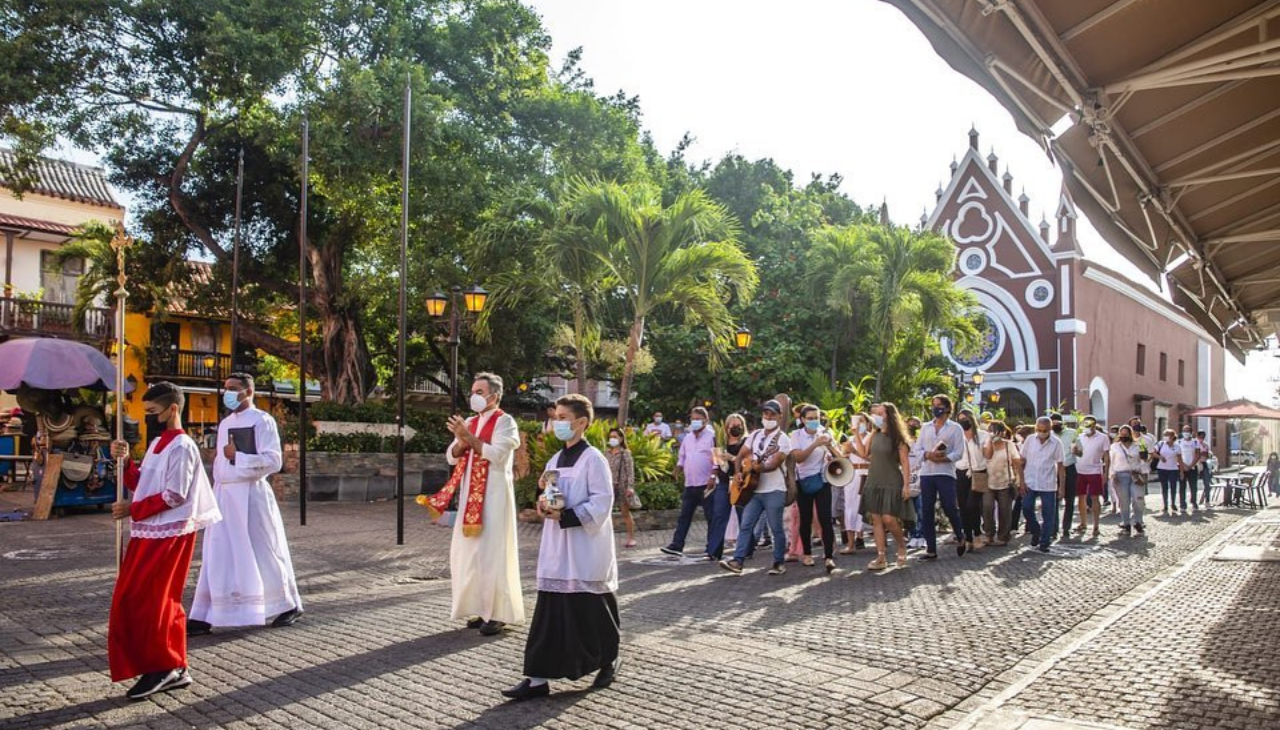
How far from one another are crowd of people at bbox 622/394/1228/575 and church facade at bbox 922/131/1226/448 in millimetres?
20363

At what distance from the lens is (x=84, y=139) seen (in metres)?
19.5

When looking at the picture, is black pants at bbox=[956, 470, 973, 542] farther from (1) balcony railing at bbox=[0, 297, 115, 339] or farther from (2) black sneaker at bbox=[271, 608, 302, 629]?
(1) balcony railing at bbox=[0, 297, 115, 339]

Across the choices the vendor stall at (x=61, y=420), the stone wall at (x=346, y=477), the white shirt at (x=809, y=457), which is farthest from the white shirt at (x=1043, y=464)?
the vendor stall at (x=61, y=420)

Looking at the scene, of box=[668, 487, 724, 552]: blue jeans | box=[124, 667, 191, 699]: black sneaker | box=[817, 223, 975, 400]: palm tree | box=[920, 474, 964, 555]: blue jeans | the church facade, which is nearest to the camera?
box=[124, 667, 191, 699]: black sneaker

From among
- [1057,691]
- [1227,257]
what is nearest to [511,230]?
[1227,257]

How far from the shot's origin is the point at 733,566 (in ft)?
34.0

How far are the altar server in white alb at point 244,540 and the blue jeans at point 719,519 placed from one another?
5226mm

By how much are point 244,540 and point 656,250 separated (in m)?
10.7

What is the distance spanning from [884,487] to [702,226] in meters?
7.72

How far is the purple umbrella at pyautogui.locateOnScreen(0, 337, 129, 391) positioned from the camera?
48.8 ft

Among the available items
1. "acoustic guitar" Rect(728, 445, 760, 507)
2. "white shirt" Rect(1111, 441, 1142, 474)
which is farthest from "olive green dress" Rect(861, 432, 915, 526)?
"white shirt" Rect(1111, 441, 1142, 474)

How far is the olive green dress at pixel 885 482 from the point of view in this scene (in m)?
10.5

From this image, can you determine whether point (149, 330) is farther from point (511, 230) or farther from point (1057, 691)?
point (1057, 691)

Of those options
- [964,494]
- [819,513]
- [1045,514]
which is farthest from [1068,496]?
[819,513]
